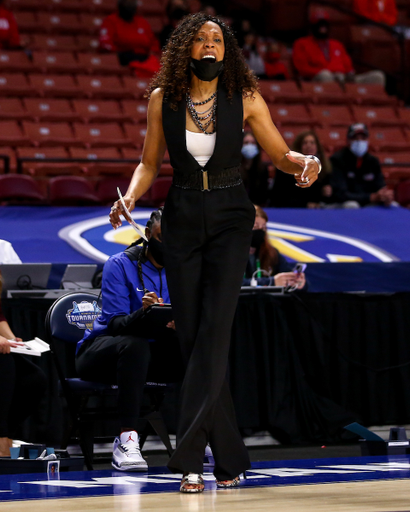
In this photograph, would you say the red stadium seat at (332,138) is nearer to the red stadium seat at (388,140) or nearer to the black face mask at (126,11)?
the red stadium seat at (388,140)

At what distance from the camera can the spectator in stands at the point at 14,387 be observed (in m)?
3.57

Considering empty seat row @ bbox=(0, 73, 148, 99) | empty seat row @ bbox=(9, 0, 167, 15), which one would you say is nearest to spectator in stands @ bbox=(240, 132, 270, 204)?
empty seat row @ bbox=(0, 73, 148, 99)

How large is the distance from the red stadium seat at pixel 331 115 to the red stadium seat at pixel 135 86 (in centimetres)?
217

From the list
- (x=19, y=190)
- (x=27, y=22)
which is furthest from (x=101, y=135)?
(x=27, y=22)

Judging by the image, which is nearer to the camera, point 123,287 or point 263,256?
point 123,287

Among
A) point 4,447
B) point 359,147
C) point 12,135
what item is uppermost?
point 12,135

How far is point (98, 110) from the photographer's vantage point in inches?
362

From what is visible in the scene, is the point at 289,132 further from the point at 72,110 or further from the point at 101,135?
the point at 72,110

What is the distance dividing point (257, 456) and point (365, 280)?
1.90m

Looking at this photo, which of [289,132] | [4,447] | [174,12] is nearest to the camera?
[4,447]

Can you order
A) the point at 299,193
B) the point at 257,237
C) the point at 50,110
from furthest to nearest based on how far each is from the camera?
the point at 50,110
the point at 299,193
the point at 257,237

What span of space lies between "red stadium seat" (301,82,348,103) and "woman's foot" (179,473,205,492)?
869cm

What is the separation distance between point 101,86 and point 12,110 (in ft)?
4.13

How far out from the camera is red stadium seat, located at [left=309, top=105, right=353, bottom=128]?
1013 cm
